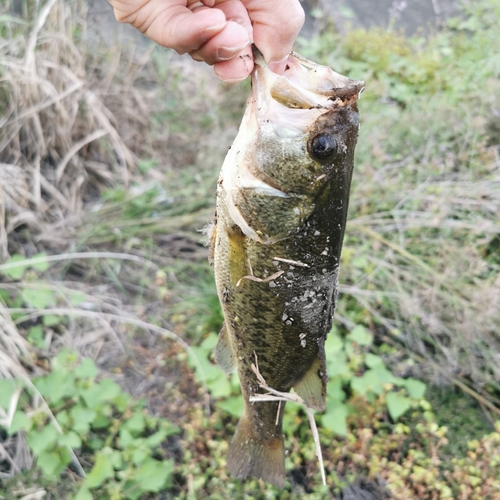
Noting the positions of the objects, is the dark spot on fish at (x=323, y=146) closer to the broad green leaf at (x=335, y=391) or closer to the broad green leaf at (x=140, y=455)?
the broad green leaf at (x=335, y=391)

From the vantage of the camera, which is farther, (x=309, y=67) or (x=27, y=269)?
(x=27, y=269)

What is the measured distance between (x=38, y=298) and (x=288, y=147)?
1.89m

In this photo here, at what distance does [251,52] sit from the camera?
4.05ft

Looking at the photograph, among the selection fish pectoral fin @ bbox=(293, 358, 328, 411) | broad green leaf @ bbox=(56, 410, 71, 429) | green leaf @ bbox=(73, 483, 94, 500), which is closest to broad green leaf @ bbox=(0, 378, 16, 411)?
broad green leaf @ bbox=(56, 410, 71, 429)

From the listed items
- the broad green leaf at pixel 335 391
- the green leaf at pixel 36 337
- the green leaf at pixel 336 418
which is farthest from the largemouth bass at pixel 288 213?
the green leaf at pixel 36 337

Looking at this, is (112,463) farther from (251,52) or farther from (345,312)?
(251,52)

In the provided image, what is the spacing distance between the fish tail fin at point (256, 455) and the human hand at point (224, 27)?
129 centimetres

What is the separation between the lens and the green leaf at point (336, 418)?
6.91 feet

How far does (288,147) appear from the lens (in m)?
1.20

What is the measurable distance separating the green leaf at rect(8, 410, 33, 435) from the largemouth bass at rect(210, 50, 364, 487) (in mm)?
1171

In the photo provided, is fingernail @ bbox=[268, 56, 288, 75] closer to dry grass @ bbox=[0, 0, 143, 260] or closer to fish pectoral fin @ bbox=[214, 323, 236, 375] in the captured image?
fish pectoral fin @ bbox=[214, 323, 236, 375]

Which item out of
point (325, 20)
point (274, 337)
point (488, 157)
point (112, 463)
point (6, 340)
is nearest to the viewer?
point (274, 337)

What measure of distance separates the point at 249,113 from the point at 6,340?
1902mm

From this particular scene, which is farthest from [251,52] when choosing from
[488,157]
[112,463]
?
[488,157]
